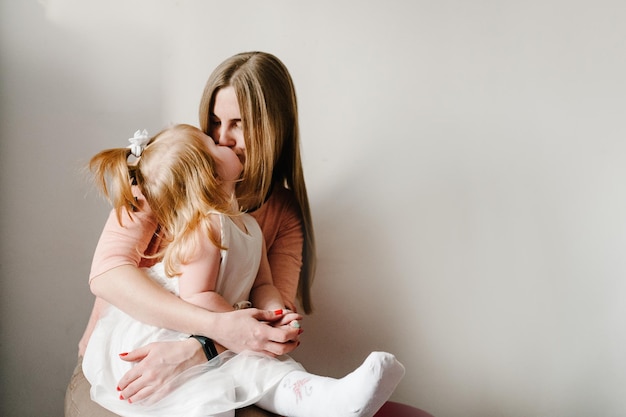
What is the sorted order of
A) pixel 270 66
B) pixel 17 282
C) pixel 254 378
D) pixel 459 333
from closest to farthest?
pixel 254 378
pixel 270 66
pixel 17 282
pixel 459 333

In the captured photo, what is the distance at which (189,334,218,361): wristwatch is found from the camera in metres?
1.33

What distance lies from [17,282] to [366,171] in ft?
3.46

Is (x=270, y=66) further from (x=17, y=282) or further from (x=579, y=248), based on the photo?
(x=579, y=248)

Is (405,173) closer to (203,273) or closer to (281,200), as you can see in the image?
(281,200)

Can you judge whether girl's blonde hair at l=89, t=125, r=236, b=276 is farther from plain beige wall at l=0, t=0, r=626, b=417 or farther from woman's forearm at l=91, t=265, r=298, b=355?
plain beige wall at l=0, t=0, r=626, b=417

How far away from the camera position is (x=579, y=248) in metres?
1.91

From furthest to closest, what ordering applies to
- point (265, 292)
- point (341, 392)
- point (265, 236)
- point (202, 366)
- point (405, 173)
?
point (405, 173) → point (265, 236) → point (265, 292) → point (202, 366) → point (341, 392)

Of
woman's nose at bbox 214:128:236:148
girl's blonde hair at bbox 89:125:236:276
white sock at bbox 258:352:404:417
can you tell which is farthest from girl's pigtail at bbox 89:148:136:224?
white sock at bbox 258:352:404:417

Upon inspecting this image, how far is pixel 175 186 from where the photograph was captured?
4.56 feet

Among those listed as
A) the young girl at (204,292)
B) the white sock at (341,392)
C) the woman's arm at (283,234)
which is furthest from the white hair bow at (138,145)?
the white sock at (341,392)

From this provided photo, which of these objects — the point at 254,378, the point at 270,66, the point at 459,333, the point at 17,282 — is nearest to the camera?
the point at 254,378

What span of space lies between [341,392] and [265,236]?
70 cm

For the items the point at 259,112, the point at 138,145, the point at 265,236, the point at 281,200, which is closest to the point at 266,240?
the point at 265,236

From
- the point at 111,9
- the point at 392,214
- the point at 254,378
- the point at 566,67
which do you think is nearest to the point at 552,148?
the point at 566,67
